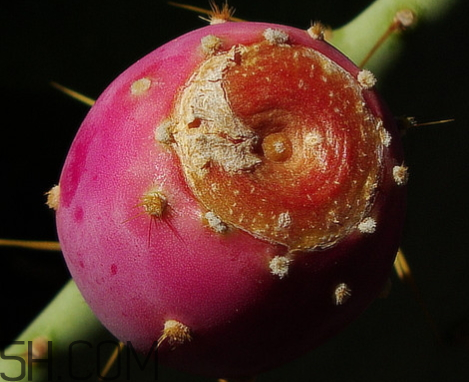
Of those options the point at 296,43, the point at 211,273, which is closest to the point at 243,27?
the point at 296,43

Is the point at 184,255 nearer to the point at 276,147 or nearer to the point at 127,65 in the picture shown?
the point at 276,147

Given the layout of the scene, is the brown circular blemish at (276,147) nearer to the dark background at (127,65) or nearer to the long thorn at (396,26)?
the long thorn at (396,26)

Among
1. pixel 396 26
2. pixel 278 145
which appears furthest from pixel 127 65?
pixel 278 145

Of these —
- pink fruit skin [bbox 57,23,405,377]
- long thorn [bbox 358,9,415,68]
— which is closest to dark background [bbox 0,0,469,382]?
long thorn [bbox 358,9,415,68]

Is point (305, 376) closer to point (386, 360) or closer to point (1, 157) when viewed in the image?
point (386, 360)

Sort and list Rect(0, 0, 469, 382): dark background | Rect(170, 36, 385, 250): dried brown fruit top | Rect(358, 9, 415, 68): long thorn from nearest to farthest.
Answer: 1. Rect(170, 36, 385, 250): dried brown fruit top
2. Rect(358, 9, 415, 68): long thorn
3. Rect(0, 0, 469, 382): dark background

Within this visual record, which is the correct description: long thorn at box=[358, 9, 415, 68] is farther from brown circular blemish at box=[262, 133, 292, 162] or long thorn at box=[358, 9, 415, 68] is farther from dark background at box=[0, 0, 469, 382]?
brown circular blemish at box=[262, 133, 292, 162]
